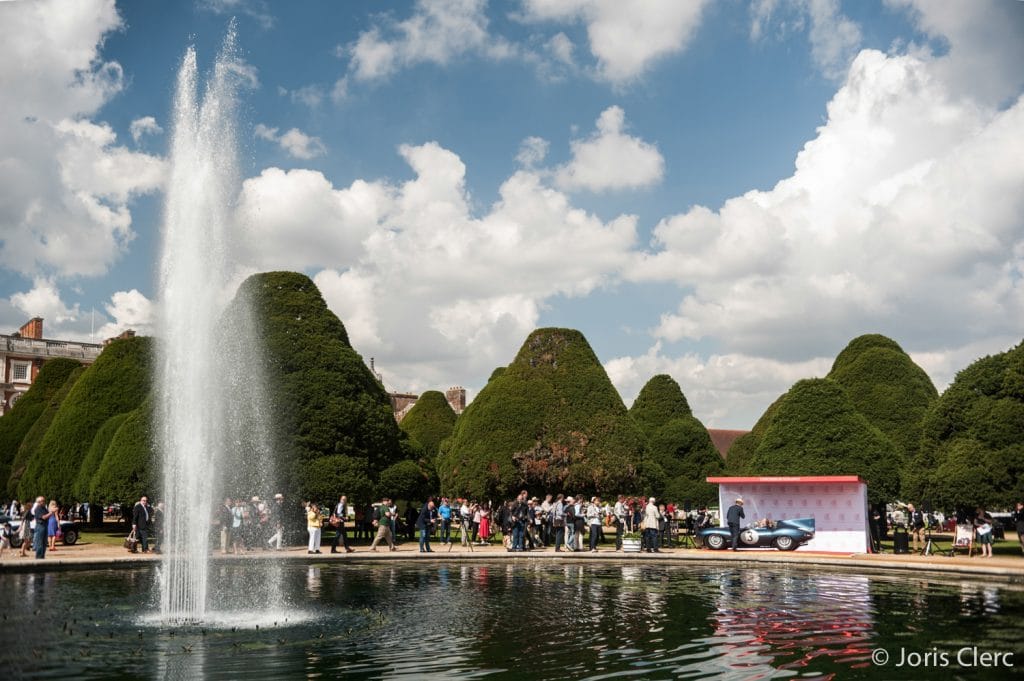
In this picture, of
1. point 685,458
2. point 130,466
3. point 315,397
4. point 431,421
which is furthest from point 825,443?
point 431,421

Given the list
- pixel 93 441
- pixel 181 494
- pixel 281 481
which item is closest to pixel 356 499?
pixel 281 481

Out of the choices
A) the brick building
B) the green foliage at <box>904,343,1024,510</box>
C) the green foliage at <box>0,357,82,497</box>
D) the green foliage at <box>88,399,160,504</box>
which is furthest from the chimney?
the green foliage at <box>904,343,1024,510</box>

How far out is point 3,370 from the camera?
295 ft

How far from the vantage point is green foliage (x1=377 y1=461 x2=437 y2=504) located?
38125mm

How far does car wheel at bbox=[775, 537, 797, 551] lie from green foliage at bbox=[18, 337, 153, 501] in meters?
32.0

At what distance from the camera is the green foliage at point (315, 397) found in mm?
36375

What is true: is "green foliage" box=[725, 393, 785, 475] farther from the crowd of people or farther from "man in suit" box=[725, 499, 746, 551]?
"man in suit" box=[725, 499, 746, 551]

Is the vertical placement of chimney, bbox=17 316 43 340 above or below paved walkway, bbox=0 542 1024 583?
above

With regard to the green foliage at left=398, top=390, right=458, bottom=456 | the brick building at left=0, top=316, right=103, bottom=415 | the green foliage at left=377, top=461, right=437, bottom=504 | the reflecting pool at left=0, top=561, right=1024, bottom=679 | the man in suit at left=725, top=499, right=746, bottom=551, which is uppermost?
the brick building at left=0, top=316, right=103, bottom=415

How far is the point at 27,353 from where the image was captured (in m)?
92.1

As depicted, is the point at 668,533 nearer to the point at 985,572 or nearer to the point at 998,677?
the point at 985,572

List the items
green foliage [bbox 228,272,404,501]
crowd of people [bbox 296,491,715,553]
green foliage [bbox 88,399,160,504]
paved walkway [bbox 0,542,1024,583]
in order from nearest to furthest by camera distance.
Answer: paved walkway [bbox 0,542,1024,583] < crowd of people [bbox 296,491,715,553] < green foliage [bbox 228,272,404,501] < green foliage [bbox 88,399,160,504]

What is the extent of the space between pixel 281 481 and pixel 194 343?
1874 cm

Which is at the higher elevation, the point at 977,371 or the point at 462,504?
the point at 977,371
